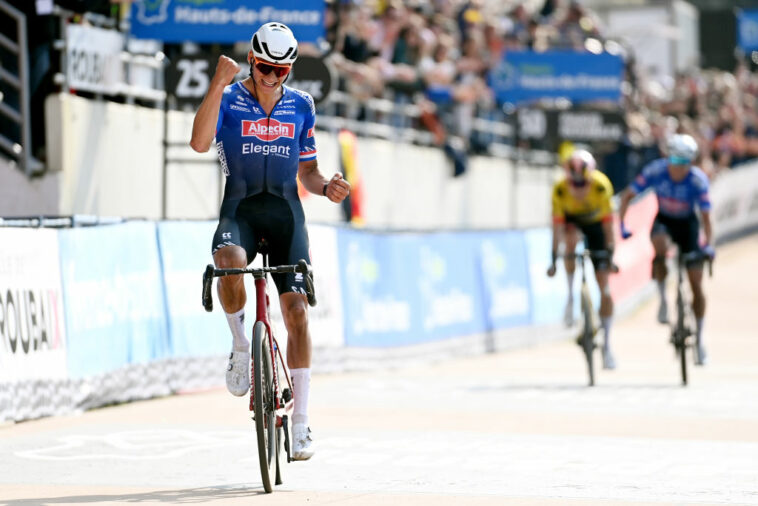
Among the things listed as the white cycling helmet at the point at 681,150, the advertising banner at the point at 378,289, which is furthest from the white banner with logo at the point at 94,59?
the white cycling helmet at the point at 681,150

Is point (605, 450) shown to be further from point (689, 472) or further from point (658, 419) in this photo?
point (658, 419)

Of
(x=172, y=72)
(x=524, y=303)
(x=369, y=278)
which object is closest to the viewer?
(x=172, y=72)

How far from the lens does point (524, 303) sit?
74.3 ft

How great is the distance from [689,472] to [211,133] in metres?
3.19

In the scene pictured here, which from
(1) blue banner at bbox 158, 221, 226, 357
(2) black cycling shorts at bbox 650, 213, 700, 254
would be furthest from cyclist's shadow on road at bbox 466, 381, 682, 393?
(1) blue banner at bbox 158, 221, 226, 357

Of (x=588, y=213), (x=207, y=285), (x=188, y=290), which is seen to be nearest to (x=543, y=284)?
(x=588, y=213)

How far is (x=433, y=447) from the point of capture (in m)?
10.5

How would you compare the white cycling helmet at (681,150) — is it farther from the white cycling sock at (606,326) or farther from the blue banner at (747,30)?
the blue banner at (747,30)

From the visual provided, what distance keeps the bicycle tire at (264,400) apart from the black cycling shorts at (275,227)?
47 centimetres

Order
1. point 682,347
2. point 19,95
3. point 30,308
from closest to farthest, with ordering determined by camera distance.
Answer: point 30,308
point 19,95
point 682,347

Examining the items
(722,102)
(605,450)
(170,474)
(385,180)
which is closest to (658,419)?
(605,450)

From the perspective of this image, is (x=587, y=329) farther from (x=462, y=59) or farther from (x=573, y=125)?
(x=462, y=59)

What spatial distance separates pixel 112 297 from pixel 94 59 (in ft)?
11.9

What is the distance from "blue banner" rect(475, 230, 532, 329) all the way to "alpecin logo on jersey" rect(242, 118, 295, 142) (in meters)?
12.8
